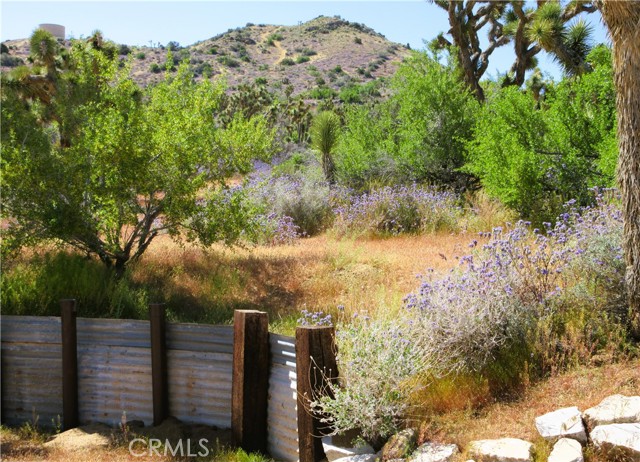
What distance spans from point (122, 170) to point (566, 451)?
725cm

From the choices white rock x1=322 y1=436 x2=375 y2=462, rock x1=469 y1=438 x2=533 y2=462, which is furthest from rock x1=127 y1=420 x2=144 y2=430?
rock x1=469 y1=438 x2=533 y2=462

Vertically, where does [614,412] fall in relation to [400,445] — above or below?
above

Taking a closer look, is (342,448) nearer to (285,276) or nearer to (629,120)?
(629,120)

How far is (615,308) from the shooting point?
6.47 m

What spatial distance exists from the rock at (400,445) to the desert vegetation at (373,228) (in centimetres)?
18

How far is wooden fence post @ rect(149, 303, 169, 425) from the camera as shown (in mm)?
7160

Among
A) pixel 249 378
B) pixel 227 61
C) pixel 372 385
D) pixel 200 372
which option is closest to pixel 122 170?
A: pixel 200 372

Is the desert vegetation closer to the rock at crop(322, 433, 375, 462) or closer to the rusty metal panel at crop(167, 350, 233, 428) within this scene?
the rock at crop(322, 433, 375, 462)

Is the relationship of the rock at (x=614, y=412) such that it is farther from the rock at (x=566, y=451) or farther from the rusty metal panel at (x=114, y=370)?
the rusty metal panel at (x=114, y=370)

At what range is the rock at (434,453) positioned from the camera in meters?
5.00

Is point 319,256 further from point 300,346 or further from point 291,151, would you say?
point 291,151

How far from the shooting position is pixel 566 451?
15.3 feet

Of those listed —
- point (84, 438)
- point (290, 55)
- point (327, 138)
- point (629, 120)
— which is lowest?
point (84, 438)

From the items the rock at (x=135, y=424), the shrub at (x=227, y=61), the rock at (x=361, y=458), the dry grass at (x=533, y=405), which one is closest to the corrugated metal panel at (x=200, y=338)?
the rock at (x=135, y=424)
